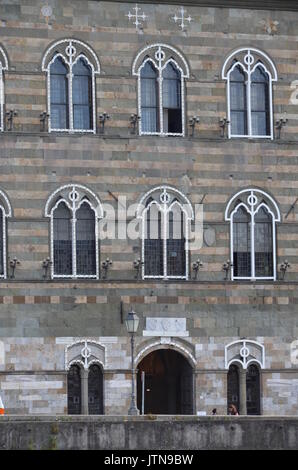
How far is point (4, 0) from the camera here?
61562 mm

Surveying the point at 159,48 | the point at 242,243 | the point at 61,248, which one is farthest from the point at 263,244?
the point at 159,48

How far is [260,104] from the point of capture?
208 ft

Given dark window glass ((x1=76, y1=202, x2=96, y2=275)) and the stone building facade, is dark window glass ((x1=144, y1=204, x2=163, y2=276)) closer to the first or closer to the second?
the stone building facade

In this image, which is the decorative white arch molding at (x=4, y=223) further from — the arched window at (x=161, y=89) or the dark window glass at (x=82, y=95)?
the arched window at (x=161, y=89)

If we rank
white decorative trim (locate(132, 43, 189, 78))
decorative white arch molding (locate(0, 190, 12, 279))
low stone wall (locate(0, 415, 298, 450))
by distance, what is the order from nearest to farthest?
low stone wall (locate(0, 415, 298, 450)), decorative white arch molding (locate(0, 190, 12, 279)), white decorative trim (locate(132, 43, 189, 78))

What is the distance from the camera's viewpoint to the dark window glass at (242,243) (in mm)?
62594

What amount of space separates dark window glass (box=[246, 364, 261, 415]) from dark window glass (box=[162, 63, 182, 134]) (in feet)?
23.1

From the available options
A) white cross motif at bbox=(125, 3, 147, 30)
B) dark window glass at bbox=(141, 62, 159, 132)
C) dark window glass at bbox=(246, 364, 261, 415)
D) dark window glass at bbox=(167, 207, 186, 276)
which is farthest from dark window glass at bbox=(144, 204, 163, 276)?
white cross motif at bbox=(125, 3, 147, 30)

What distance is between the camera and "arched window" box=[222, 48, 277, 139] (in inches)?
2483

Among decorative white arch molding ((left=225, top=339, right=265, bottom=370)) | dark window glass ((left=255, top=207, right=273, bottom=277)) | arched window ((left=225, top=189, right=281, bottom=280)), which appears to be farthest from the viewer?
dark window glass ((left=255, top=207, right=273, bottom=277))

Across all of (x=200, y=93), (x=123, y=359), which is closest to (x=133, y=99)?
(x=200, y=93)

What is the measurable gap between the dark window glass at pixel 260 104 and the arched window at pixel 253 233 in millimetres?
1863

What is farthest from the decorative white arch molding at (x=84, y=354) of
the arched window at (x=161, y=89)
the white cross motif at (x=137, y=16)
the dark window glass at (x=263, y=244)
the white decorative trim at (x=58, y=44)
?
the white cross motif at (x=137, y=16)

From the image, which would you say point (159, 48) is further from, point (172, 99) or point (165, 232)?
point (165, 232)
